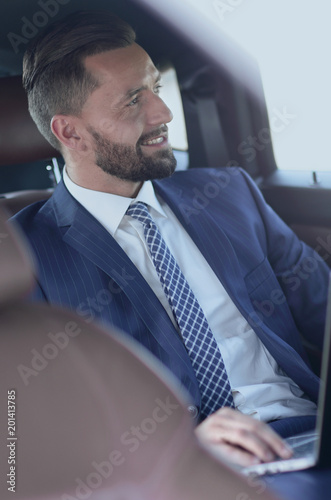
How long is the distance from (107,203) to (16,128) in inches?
13.1

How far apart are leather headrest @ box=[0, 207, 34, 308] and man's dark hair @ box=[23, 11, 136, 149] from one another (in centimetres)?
74

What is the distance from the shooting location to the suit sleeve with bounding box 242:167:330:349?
1520 millimetres

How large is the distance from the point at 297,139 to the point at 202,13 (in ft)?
1.72

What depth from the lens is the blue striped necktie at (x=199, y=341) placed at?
4.18ft

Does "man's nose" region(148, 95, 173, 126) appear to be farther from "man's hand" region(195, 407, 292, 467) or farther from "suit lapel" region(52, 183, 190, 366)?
"man's hand" region(195, 407, 292, 467)

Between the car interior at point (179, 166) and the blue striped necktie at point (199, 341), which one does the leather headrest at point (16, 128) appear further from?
the blue striped necktie at point (199, 341)

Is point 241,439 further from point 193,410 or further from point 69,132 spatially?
point 69,132

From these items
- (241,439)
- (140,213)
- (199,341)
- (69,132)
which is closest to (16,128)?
(69,132)

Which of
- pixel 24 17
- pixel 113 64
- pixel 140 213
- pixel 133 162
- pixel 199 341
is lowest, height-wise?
pixel 199 341

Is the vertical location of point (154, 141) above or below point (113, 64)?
below

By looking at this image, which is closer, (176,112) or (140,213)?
(140,213)

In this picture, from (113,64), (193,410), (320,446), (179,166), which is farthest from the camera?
(179,166)

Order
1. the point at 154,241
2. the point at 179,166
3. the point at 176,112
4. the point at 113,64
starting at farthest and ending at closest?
the point at 179,166 → the point at 176,112 → the point at 113,64 → the point at 154,241

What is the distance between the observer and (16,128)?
1499mm
